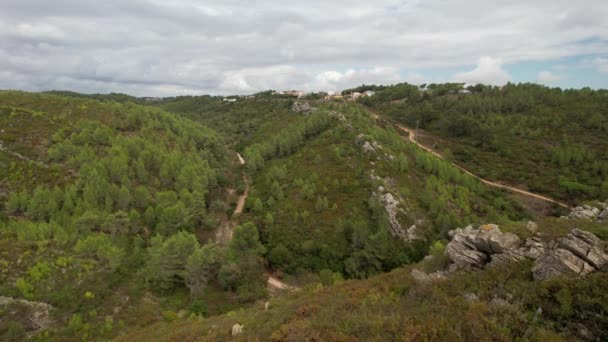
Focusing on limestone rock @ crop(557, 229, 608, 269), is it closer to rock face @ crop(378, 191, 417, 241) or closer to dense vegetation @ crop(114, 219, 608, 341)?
dense vegetation @ crop(114, 219, 608, 341)

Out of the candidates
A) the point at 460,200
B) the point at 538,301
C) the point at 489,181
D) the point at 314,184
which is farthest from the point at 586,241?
the point at 489,181

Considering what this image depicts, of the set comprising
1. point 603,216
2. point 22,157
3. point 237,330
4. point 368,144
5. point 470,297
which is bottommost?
point 237,330

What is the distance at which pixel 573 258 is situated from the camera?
48.0 ft

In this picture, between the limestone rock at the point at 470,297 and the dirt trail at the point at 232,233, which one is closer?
the limestone rock at the point at 470,297

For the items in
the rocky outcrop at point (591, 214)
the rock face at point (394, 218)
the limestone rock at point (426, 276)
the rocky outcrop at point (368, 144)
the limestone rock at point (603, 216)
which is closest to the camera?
the limestone rock at point (426, 276)

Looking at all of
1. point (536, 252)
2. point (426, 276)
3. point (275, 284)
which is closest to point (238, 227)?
point (275, 284)

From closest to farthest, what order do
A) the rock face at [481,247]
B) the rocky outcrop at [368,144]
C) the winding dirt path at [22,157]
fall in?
the rock face at [481,247] → the winding dirt path at [22,157] → the rocky outcrop at [368,144]

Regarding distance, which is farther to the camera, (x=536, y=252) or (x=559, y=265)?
(x=536, y=252)

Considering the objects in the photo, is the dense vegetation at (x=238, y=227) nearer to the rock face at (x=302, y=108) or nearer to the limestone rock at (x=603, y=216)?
the limestone rock at (x=603, y=216)

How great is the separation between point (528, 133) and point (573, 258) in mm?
92020

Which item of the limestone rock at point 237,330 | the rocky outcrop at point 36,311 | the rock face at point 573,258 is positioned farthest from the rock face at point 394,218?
the rocky outcrop at point 36,311

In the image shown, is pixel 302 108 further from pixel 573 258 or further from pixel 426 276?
pixel 573 258

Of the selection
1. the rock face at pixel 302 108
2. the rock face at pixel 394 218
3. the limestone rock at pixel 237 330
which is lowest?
the rock face at pixel 394 218

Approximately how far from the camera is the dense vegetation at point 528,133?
2687 inches
